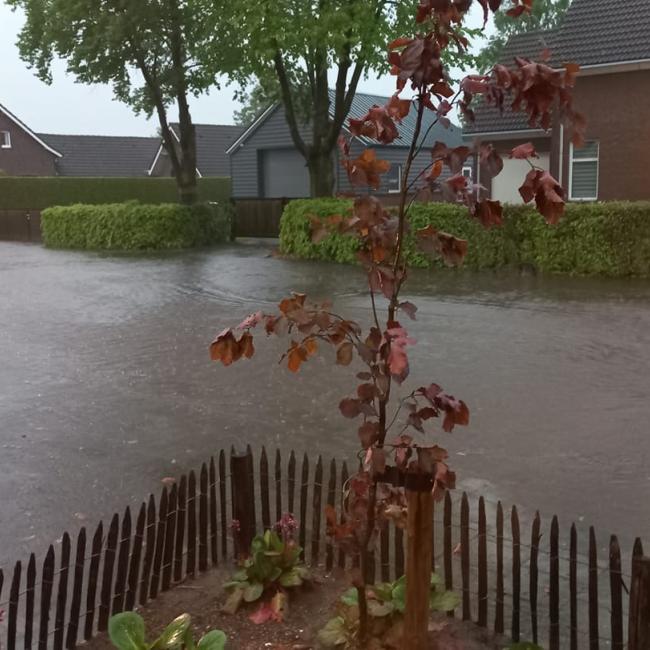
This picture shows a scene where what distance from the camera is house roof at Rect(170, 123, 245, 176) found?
58562mm

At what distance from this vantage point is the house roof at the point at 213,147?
192 feet

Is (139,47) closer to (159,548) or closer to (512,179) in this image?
(512,179)

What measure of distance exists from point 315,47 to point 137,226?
8.02 metres

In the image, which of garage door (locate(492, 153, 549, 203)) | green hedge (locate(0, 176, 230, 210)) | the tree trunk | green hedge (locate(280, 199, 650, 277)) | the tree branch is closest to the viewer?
green hedge (locate(280, 199, 650, 277))

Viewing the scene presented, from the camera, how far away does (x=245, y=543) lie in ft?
14.5

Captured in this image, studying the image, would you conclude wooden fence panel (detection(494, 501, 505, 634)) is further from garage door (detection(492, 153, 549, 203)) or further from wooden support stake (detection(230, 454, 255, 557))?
garage door (detection(492, 153, 549, 203))

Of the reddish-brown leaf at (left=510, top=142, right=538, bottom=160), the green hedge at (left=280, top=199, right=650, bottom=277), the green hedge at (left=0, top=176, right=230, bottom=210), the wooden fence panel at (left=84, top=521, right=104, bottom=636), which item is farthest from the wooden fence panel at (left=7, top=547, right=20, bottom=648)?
the green hedge at (left=0, top=176, right=230, bottom=210)

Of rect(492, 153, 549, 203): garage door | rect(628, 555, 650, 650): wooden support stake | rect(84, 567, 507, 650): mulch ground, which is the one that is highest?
rect(492, 153, 549, 203): garage door

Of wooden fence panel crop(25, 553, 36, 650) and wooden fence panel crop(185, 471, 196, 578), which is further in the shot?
wooden fence panel crop(185, 471, 196, 578)

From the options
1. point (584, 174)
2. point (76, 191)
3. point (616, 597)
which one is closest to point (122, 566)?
point (616, 597)

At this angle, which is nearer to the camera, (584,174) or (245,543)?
(245,543)

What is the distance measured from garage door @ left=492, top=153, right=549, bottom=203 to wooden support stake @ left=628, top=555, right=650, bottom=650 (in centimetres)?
2263

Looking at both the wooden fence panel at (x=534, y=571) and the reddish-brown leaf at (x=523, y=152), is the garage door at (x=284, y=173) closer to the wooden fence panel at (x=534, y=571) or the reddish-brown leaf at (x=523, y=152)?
the wooden fence panel at (x=534, y=571)

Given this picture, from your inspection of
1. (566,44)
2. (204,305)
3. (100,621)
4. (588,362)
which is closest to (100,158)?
(566,44)
